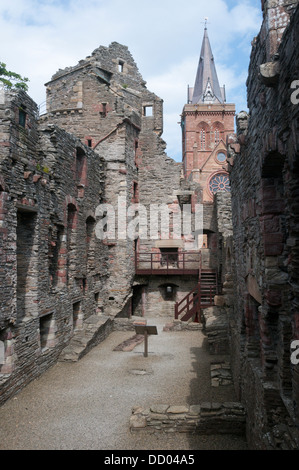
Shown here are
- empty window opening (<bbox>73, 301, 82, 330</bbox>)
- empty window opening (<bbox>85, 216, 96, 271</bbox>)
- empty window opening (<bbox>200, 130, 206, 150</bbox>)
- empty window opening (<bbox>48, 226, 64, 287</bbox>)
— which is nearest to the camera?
empty window opening (<bbox>48, 226, 64, 287</bbox>)

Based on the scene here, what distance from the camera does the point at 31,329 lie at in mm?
9789

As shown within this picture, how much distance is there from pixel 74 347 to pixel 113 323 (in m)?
4.14

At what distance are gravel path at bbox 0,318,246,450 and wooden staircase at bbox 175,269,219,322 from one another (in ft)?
10.2

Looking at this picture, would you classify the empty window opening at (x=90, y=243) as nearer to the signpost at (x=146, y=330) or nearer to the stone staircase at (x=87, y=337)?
the stone staircase at (x=87, y=337)

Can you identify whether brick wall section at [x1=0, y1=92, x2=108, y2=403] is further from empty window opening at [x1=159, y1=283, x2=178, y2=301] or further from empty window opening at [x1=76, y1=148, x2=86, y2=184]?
empty window opening at [x1=159, y1=283, x2=178, y2=301]

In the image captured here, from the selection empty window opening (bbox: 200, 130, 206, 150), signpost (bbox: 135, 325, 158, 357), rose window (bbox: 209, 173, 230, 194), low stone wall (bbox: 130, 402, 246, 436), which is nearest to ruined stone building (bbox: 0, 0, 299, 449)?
low stone wall (bbox: 130, 402, 246, 436)

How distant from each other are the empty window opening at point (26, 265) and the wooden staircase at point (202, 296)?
7.72 meters

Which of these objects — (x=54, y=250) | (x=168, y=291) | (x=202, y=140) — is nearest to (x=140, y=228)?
(x=168, y=291)

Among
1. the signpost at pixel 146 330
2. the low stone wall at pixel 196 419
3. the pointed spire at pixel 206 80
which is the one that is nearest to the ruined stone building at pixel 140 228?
the low stone wall at pixel 196 419

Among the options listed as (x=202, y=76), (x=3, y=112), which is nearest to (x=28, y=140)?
(x=3, y=112)

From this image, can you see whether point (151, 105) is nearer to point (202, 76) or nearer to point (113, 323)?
point (113, 323)

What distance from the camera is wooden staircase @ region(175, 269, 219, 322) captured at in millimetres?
16047

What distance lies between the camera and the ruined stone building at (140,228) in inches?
173

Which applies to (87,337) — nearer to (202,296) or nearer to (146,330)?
(146,330)
